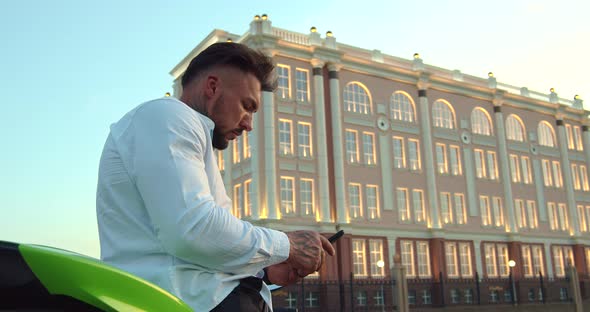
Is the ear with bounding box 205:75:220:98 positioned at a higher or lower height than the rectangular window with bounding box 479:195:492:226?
lower

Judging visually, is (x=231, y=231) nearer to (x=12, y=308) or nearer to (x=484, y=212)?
(x=12, y=308)

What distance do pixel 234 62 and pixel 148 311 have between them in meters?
0.89

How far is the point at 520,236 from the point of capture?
3594 centimetres

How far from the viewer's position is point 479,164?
3588 cm

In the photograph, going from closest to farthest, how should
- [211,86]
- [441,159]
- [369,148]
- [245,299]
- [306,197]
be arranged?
[245,299]
[211,86]
[306,197]
[369,148]
[441,159]

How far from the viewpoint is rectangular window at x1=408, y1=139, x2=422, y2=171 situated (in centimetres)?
3297

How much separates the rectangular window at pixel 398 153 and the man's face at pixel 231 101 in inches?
1210

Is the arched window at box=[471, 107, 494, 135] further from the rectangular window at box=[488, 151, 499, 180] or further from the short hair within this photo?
the short hair

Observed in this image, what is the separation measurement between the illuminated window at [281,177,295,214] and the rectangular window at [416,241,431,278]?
7.97 metres

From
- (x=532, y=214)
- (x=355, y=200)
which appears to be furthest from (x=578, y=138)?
(x=355, y=200)

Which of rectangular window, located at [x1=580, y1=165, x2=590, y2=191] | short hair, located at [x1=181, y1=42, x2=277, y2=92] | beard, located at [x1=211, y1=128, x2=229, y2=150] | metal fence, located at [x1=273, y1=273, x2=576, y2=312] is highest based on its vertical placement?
rectangular window, located at [x1=580, y1=165, x2=590, y2=191]

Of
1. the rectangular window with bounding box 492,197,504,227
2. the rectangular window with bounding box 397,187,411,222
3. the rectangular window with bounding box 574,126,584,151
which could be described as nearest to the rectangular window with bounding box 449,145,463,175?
the rectangular window with bounding box 492,197,504,227

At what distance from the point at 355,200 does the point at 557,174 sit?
1776 cm

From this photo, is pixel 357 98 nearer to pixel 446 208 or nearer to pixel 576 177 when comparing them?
pixel 446 208
